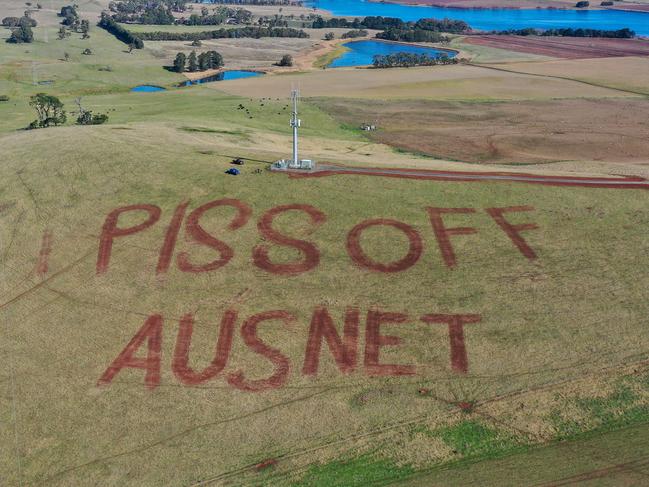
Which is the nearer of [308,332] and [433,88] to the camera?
[308,332]

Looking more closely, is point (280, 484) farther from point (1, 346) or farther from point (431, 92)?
point (431, 92)

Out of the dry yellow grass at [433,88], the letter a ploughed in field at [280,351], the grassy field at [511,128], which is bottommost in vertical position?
the letter a ploughed in field at [280,351]

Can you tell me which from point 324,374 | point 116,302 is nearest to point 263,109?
point 116,302

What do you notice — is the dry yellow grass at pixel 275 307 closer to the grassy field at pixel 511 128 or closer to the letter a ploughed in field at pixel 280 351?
the letter a ploughed in field at pixel 280 351

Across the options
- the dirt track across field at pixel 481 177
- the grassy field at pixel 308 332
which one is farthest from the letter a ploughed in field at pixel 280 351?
the dirt track across field at pixel 481 177

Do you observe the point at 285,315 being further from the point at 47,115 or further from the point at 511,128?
the point at 47,115

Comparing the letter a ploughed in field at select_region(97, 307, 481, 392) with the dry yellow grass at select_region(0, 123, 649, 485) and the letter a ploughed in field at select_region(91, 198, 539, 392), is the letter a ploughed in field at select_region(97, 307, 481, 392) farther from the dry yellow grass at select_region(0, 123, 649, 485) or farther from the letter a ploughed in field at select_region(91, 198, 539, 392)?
the dry yellow grass at select_region(0, 123, 649, 485)

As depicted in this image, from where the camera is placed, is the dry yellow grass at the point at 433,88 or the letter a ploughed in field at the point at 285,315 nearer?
the letter a ploughed in field at the point at 285,315

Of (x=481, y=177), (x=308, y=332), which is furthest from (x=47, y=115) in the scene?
(x=308, y=332)

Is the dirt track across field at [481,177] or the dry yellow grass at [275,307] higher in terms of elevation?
the dirt track across field at [481,177]
